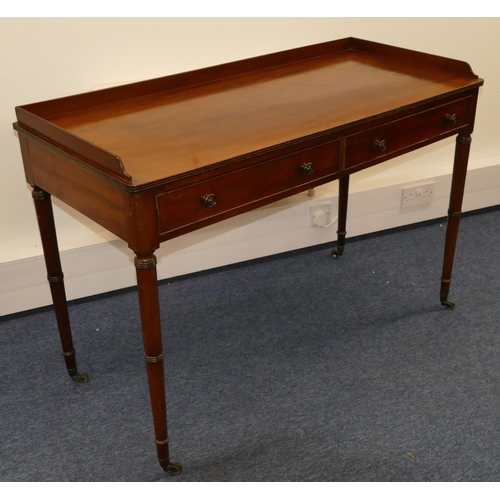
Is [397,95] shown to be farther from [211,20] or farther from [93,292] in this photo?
[93,292]

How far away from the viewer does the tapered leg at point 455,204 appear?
2.46 metres

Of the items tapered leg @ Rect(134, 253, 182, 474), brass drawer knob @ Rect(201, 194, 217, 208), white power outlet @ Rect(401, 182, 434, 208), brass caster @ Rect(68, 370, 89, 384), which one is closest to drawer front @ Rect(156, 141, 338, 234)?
brass drawer knob @ Rect(201, 194, 217, 208)

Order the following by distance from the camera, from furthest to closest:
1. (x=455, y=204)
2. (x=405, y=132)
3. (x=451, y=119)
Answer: (x=455, y=204), (x=451, y=119), (x=405, y=132)

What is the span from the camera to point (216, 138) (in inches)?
73.0

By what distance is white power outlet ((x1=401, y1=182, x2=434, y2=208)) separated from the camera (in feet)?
10.6

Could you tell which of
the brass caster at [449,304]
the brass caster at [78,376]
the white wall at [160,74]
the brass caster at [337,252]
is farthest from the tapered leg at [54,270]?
the brass caster at [449,304]

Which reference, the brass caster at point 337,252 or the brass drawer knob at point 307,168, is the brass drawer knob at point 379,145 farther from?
the brass caster at point 337,252

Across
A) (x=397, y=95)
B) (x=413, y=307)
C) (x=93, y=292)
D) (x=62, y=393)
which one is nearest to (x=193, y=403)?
(x=62, y=393)

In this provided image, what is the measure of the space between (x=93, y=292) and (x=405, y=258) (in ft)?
4.30

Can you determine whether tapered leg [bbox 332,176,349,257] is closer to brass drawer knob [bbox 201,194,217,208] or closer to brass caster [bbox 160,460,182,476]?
brass drawer knob [bbox 201,194,217,208]

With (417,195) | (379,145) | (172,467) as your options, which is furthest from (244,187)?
(417,195)

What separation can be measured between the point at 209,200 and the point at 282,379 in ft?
2.83

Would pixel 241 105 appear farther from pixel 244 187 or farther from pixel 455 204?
pixel 455 204

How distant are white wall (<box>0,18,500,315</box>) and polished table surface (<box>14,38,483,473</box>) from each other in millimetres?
334
